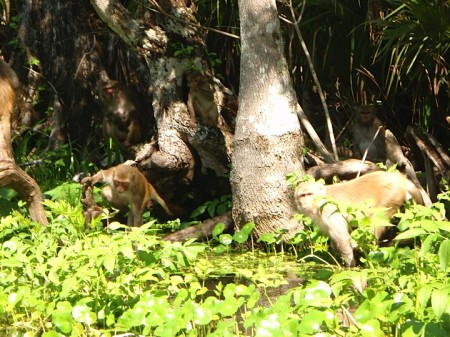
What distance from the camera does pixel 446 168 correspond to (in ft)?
35.5

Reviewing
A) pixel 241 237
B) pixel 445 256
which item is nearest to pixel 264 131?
pixel 241 237

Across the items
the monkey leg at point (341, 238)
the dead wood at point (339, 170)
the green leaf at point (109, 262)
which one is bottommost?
the monkey leg at point (341, 238)

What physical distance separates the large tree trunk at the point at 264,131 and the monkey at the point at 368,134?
10.0 feet

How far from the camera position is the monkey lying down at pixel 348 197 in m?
8.27

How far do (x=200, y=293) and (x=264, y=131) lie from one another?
13.1 ft

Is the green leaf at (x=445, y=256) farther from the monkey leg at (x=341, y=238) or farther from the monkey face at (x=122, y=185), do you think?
the monkey face at (x=122, y=185)

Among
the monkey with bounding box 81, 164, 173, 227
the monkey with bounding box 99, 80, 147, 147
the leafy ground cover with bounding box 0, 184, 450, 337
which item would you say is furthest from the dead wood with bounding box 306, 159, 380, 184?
the monkey with bounding box 99, 80, 147, 147

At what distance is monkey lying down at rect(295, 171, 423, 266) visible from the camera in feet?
27.1

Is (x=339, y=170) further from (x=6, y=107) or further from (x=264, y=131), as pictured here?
(x=6, y=107)

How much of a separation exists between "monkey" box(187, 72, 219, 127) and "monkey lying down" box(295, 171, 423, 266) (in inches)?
110

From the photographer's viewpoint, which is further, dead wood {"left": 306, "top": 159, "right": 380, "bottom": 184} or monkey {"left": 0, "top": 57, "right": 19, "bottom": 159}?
dead wood {"left": 306, "top": 159, "right": 380, "bottom": 184}

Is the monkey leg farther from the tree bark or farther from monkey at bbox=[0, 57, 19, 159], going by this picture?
monkey at bbox=[0, 57, 19, 159]

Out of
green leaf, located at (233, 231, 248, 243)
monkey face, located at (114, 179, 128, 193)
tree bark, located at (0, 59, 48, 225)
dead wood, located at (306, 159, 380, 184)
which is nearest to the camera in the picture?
green leaf, located at (233, 231, 248, 243)

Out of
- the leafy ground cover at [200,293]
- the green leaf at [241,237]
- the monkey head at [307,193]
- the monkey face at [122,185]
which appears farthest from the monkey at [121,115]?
the leafy ground cover at [200,293]
